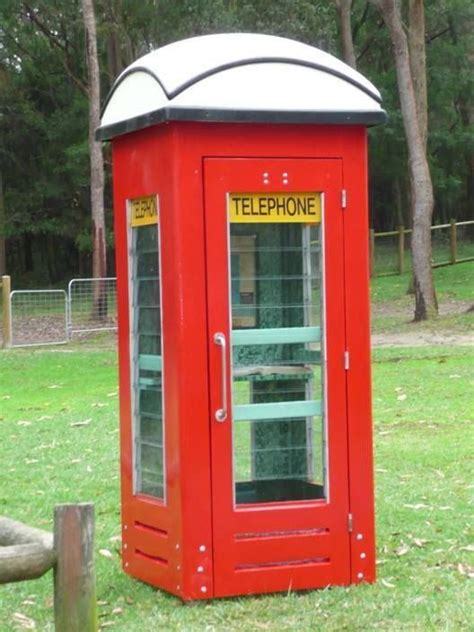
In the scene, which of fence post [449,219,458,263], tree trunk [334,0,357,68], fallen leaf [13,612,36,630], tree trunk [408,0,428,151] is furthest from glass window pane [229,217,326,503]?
fence post [449,219,458,263]

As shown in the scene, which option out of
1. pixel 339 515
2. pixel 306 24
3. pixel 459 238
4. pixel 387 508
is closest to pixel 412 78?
pixel 306 24

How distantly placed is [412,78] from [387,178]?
843 inches

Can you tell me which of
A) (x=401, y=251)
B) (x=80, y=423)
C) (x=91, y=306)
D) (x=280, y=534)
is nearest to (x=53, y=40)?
(x=401, y=251)

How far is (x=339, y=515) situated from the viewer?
5.87m

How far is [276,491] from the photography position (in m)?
6.17

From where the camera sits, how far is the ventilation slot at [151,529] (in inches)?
230

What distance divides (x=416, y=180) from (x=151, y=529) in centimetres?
1911

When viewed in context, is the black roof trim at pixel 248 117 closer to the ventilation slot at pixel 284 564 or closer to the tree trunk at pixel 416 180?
the ventilation slot at pixel 284 564

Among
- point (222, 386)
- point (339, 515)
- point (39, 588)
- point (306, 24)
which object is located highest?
point (306, 24)

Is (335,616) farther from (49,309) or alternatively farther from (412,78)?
(412,78)

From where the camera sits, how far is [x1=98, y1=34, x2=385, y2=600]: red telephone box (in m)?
5.65

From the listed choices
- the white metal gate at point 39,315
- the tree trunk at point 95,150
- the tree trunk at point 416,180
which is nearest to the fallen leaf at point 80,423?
the white metal gate at point 39,315

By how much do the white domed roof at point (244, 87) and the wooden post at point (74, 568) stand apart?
7.11ft

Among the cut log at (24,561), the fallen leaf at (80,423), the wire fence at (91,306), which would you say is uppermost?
the wire fence at (91,306)
